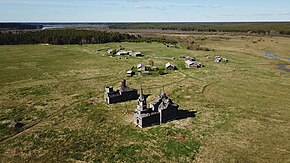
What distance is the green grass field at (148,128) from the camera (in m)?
24.8

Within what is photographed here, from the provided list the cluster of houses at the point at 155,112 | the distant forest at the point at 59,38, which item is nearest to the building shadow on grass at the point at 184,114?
the cluster of houses at the point at 155,112

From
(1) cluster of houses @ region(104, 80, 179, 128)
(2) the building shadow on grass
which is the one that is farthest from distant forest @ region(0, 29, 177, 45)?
(1) cluster of houses @ region(104, 80, 179, 128)

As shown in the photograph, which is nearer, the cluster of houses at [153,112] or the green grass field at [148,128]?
the green grass field at [148,128]

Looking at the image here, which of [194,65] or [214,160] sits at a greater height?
[194,65]

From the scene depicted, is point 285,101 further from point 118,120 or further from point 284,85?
point 118,120

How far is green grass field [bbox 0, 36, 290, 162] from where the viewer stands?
2477 cm

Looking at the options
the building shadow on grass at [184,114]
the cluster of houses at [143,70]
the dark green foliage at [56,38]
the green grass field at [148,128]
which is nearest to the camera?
the green grass field at [148,128]

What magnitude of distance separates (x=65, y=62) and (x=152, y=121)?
5441 centimetres

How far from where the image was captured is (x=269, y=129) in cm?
2983

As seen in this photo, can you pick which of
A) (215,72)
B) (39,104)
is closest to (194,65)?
(215,72)

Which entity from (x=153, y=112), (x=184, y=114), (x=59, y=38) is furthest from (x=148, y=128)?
(x=59, y=38)

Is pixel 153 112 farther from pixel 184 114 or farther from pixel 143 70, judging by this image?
pixel 143 70

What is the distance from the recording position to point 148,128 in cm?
2983

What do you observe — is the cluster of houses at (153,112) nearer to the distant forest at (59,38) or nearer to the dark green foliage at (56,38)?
the distant forest at (59,38)
